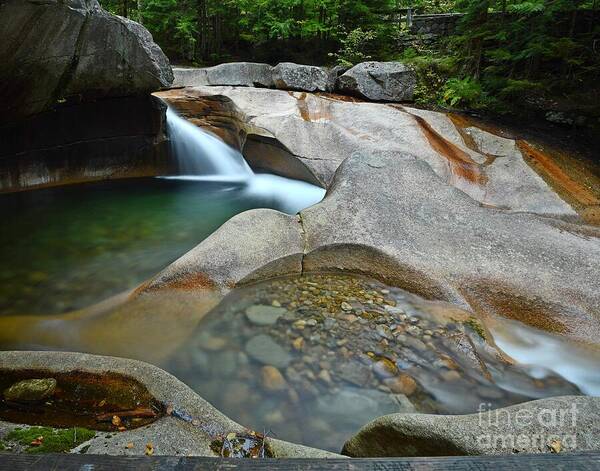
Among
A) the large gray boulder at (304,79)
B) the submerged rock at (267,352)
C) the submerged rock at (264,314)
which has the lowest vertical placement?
the submerged rock at (267,352)

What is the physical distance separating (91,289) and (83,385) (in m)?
2.24

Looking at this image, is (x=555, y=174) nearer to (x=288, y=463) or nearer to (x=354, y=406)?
(x=354, y=406)

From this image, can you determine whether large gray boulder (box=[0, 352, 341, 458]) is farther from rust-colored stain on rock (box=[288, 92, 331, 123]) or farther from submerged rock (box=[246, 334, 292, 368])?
rust-colored stain on rock (box=[288, 92, 331, 123])

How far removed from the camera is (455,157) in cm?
664

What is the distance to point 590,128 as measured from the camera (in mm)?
7562

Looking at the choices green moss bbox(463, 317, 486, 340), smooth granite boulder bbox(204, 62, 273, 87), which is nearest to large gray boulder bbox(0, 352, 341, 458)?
green moss bbox(463, 317, 486, 340)

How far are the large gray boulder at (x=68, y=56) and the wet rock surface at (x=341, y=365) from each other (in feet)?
14.2

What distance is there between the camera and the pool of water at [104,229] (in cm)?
450

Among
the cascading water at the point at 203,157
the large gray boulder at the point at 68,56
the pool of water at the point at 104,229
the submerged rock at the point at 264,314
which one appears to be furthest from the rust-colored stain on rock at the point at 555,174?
the large gray boulder at the point at 68,56

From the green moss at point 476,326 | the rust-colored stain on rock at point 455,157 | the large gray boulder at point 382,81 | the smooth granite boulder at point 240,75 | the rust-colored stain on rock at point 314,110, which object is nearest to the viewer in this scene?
the green moss at point 476,326

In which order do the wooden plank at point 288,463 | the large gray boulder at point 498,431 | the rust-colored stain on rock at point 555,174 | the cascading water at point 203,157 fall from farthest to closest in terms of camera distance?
the cascading water at point 203,157, the rust-colored stain on rock at point 555,174, the large gray boulder at point 498,431, the wooden plank at point 288,463

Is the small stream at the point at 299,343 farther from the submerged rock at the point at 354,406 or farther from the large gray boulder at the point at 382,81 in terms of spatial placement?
the large gray boulder at the point at 382,81

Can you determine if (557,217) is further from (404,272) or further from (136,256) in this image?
(136,256)

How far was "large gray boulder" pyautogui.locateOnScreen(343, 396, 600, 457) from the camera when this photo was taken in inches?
75.6
